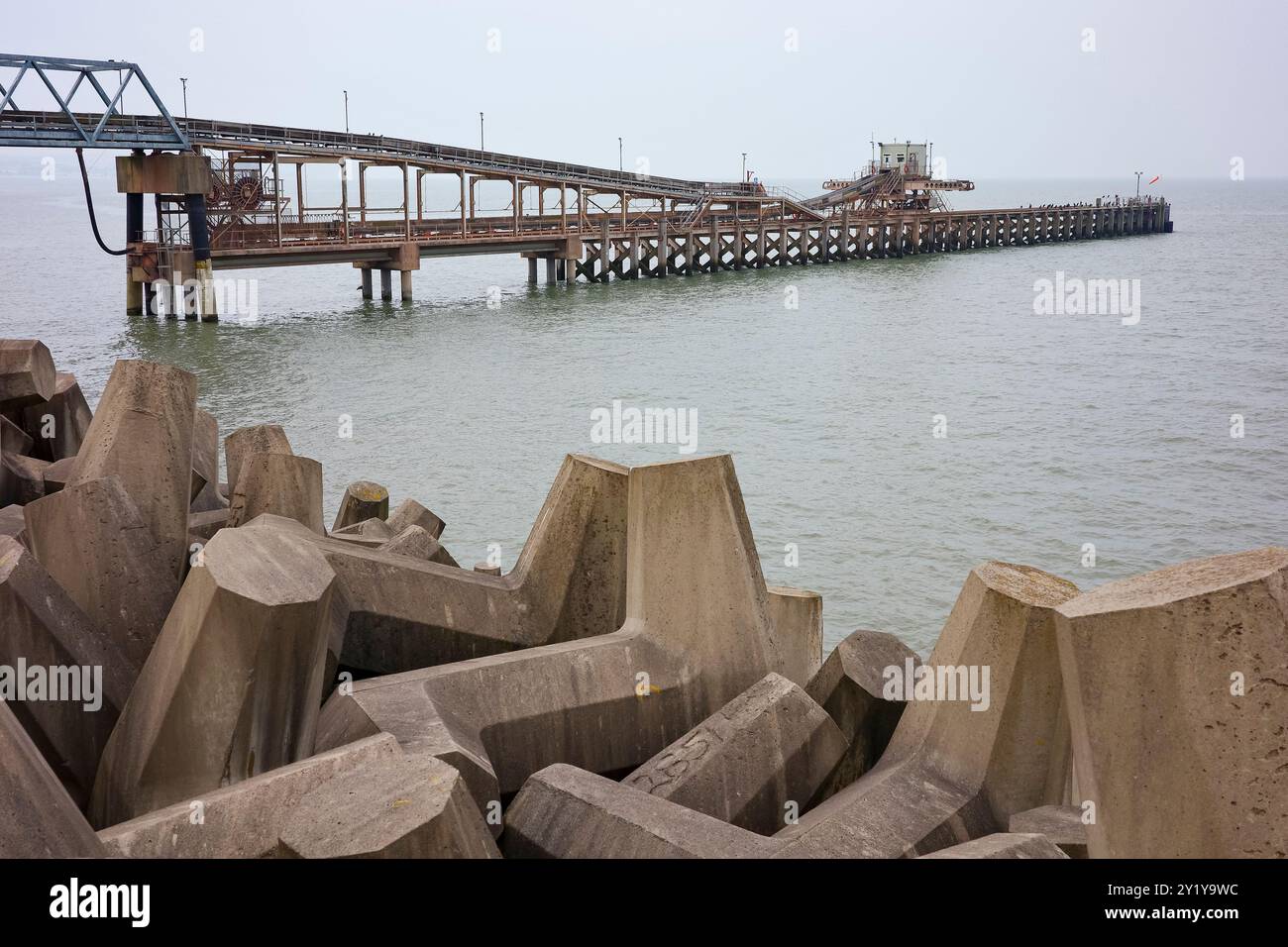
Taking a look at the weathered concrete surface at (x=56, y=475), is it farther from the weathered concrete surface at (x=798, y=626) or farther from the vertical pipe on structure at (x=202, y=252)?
the vertical pipe on structure at (x=202, y=252)

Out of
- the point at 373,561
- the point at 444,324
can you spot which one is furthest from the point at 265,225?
the point at 373,561

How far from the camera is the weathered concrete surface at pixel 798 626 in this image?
5812 mm

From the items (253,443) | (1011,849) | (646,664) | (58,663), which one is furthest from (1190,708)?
(253,443)

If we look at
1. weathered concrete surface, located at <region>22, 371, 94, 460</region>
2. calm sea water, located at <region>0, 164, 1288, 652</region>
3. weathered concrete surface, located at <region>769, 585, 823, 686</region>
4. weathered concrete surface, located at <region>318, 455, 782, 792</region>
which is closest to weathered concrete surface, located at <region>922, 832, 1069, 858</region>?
weathered concrete surface, located at <region>318, 455, 782, 792</region>

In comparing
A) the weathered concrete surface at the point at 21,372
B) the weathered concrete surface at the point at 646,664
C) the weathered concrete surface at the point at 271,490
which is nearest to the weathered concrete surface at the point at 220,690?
the weathered concrete surface at the point at 646,664

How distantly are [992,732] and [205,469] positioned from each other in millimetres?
4616

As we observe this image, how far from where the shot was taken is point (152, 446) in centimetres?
514

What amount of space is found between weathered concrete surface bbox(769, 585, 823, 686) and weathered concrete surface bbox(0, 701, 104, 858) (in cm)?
343

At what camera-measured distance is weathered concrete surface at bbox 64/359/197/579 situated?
5.03 meters

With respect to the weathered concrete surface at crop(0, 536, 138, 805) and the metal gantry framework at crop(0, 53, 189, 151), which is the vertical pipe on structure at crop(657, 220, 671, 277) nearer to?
the metal gantry framework at crop(0, 53, 189, 151)

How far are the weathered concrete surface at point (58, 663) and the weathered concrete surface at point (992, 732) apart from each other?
2.23 metres
